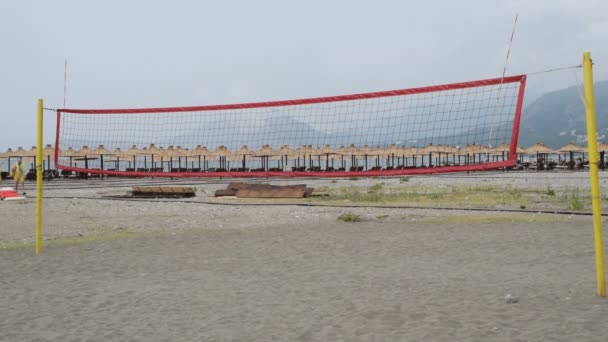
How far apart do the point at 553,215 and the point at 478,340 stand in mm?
8257

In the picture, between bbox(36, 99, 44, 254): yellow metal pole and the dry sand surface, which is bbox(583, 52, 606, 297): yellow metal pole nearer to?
the dry sand surface

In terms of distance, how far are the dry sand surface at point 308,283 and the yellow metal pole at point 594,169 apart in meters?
0.17

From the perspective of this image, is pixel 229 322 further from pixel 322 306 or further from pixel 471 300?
pixel 471 300

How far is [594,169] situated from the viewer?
4.24 m

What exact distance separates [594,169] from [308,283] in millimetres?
2408

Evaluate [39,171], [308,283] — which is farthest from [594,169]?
[39,171]

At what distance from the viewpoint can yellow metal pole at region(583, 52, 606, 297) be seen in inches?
164

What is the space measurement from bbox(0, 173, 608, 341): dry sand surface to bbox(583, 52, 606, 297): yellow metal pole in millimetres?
173

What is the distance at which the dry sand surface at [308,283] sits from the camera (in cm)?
352

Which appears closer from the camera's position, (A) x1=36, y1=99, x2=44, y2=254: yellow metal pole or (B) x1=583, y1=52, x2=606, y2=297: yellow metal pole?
(B) x1=583, y1=52, x2=606, y2=297: yellow metal pole

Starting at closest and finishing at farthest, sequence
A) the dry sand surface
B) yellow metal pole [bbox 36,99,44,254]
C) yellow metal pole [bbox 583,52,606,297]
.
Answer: the dry sand surface
yellow metal pole [bbox 583,52,606,297]
yellow metal pole [bbox 36,99,44,254]

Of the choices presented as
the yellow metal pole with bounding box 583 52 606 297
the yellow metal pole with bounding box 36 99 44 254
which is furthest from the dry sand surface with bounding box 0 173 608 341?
the yellow metal pole with bounding box 36 99 44 254

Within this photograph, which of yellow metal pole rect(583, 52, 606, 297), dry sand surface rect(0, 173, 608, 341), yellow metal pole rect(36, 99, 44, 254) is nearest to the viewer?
dry sand surface rect(0, 173, 608, 341)

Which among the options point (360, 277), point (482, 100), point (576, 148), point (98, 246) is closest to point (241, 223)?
point (98, 246)
